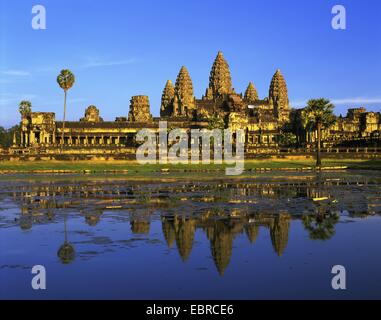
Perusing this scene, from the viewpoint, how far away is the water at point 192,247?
1288cm

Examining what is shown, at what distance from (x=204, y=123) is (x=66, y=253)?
473 ft

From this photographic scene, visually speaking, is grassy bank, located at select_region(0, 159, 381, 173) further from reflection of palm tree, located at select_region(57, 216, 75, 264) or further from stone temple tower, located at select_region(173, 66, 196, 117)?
stone temple tower, located at select_region(173, 66, 196, 117)

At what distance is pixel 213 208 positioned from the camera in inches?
1057

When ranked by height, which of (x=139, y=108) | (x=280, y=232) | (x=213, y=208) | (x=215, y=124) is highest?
(x=139, y=108)

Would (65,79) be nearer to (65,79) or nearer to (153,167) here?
(65,79)

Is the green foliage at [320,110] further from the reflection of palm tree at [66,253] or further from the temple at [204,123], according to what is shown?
the reflection of palm tree at [66,253]

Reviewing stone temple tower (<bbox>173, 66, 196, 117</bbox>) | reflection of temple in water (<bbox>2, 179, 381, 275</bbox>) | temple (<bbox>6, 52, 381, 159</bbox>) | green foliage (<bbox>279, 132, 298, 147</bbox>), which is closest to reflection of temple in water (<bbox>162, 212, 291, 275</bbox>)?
reflection of temple in water (<bbox>2, 179, 381, 275</bbox>)

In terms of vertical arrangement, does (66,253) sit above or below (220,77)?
below

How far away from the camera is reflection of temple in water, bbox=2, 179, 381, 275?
1928 cm

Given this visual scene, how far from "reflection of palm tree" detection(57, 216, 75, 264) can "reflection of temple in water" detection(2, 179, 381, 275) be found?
0.14m

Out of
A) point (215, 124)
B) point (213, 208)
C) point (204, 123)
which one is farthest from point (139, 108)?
point (213, 208)
